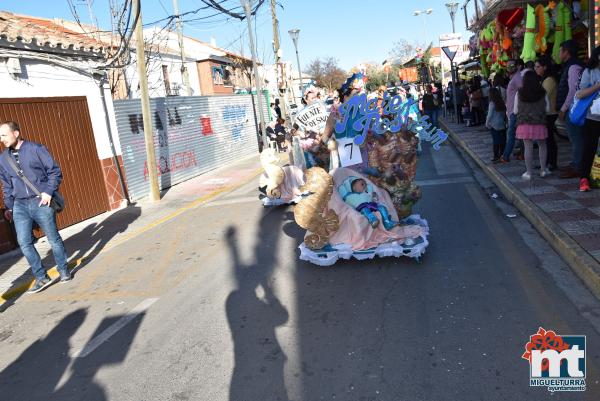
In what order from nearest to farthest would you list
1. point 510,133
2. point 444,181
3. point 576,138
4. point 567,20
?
point 576,138 < point 510,133 < point 567,20 < point 444,181

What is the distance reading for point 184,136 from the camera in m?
14.9

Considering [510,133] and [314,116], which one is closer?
[314,116]

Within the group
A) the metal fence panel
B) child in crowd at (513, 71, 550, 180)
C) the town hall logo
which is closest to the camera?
the town hall logo

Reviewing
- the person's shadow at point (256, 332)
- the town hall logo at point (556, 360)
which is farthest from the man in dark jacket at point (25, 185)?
the town hall logo at point (556, 360)

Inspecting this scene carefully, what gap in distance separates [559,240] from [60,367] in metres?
4.68

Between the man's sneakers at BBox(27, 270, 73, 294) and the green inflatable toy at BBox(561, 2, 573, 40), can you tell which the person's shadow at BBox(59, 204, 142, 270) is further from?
the green inflatable toy at BBox(561, 2, 573, 40)

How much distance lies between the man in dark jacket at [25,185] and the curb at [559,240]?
5523 millimetres

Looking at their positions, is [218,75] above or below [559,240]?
above

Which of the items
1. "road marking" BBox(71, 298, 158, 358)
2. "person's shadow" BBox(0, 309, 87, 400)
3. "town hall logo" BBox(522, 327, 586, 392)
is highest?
"road marking" BBox(71, 298, 158, 358)

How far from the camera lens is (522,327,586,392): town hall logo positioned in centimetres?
283

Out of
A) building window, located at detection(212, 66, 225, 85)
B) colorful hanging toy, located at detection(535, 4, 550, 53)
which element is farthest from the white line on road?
building window, located at detection(212, 66, 225, 85)

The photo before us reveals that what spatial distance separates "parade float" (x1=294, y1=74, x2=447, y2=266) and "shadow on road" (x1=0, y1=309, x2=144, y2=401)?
201 centimetres

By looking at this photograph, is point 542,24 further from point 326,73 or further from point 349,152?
point 326,73

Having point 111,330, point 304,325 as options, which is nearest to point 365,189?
point 304,325
